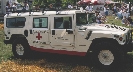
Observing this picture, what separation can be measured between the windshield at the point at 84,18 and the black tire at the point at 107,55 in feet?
4.11

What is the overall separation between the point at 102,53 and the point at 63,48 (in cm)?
163

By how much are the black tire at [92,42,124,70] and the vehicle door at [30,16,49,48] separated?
2.20 metres

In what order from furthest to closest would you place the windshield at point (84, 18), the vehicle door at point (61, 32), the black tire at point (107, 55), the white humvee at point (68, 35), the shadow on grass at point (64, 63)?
the windshield at point (84, 18)
the vehicle door at point (61, 32)
the shadow on grass at point (64, 63)
the white humvee at point (68, 35)
the black tire at point (107, 55)

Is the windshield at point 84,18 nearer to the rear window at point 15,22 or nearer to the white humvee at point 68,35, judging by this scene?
the white humvee at point 68,35

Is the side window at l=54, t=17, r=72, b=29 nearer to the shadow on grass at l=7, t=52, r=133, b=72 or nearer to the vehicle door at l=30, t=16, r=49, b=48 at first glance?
the vehicle door at l=30, t=16, r=49, b=48

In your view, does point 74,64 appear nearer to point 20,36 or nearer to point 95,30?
point 95,30

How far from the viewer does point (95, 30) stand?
8961mm

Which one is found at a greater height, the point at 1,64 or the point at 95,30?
the point at 95,30

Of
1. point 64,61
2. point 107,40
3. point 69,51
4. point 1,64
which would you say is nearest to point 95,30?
point 107,40

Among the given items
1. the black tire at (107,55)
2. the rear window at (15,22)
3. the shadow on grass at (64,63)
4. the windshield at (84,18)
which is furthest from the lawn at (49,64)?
the windshield at (84,18)

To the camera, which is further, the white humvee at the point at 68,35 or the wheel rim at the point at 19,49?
the wheel rim at the point at 19,49

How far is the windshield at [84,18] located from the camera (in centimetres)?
947

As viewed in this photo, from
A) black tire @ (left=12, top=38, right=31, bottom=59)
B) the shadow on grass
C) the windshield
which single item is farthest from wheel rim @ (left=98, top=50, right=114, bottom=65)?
black tire @ (left=12, top=38, right=31, bottom=59)

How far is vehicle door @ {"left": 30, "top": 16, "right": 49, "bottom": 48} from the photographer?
9953 mm
